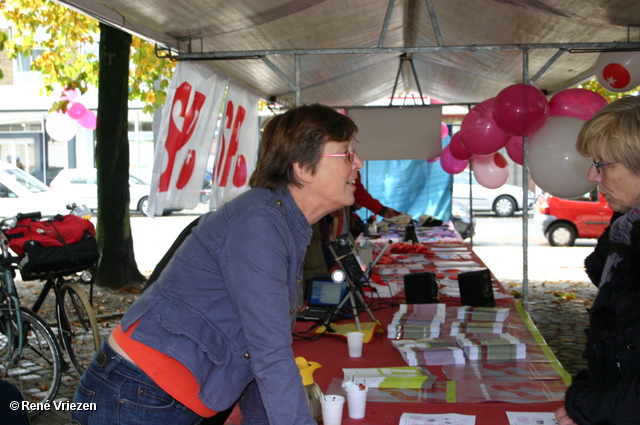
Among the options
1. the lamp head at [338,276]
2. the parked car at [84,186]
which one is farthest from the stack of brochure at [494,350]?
the parked car at [84,186]

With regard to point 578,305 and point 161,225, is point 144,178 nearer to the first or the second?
point 161,225

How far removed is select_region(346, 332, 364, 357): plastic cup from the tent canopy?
241 centimetres

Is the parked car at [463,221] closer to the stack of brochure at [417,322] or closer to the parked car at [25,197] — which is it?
Answer: the stack of brochure at [417,322]

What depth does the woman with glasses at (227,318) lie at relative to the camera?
50.6 inches

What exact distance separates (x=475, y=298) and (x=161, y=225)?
13.5 m

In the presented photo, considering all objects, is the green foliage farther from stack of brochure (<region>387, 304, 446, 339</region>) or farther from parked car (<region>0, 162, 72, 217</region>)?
stack of brochure (<region>387, 304, 446, 339</region>)

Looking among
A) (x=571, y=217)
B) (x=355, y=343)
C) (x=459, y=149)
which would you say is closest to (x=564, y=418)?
(x=355, y=343)

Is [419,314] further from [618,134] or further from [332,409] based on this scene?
[618,134]

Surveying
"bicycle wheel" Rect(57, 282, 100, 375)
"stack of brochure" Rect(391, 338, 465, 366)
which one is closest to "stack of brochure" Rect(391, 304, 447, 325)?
"stack of brochure" Rect(391, 338, 465, 366)

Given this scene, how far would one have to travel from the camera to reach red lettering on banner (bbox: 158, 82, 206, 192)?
15.7 feet

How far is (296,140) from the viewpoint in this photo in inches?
58.3

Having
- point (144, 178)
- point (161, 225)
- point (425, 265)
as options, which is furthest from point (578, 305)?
point (144, 178)

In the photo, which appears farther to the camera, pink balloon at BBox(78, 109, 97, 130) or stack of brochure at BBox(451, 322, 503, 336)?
pink balloon at BBox(78, 109, 97, 130)

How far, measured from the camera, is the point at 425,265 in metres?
4.90
